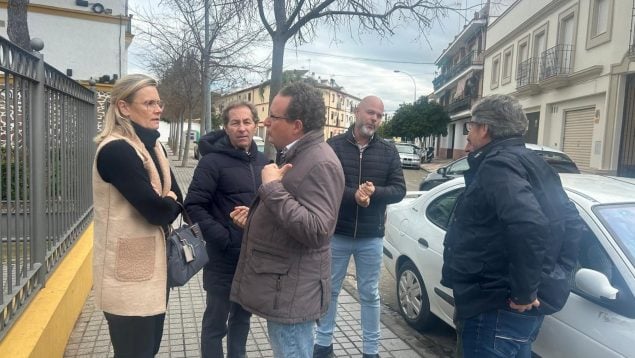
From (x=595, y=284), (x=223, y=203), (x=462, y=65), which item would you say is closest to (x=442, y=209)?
(x=595, y=284)

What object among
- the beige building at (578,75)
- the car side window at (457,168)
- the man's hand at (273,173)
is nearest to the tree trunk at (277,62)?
the car side window at (457,168)

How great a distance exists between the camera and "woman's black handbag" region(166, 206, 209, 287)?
2471mm

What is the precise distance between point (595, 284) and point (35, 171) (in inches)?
135

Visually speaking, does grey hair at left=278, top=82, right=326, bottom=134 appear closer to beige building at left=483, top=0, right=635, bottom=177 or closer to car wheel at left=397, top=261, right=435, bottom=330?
car wheel at left=397, top=261, right=435, bottom=330

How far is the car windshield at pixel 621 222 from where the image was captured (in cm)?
280

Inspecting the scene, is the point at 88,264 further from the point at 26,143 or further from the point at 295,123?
the point at 295,123

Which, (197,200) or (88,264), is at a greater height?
(197,200)

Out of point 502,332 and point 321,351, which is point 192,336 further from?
point 502,332

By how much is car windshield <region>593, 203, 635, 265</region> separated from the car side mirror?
0.92ft

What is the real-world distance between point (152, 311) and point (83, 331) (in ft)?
7.26

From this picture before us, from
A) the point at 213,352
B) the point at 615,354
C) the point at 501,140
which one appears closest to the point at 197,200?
the point at 213,352

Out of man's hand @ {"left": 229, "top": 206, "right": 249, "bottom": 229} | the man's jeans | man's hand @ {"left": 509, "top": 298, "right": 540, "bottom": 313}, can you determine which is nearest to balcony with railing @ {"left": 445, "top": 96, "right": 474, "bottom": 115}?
the man's jeans

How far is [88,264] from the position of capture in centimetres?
473

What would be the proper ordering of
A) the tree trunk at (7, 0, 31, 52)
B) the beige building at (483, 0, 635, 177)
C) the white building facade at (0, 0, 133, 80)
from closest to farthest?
the tree trunk at (7, 0, 31, 52)
the beige building at (483, 0, 635, 177)
the white building facade at (0, 0, 133, 80)
